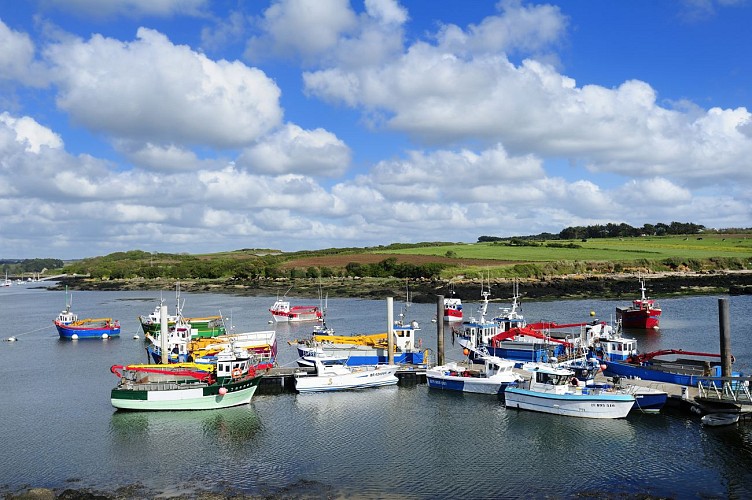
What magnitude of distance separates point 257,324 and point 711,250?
11784 centimetres

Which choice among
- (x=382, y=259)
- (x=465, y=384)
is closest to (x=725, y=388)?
(x=465, y=384)

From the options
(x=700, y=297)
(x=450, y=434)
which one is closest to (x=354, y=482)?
(x=450, y=434)

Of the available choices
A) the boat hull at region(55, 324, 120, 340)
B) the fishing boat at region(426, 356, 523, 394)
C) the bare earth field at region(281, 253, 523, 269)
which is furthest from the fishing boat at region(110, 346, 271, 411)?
the bare earth field at region(281, 253, 523, 269)

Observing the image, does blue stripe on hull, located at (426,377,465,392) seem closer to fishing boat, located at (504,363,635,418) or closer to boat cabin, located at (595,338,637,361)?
fishing boat, located at (504,363,635,418)

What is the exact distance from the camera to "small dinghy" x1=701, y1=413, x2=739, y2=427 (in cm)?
3020

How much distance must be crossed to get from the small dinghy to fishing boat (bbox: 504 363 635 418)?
332 centimetres

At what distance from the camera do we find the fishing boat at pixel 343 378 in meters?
39.5

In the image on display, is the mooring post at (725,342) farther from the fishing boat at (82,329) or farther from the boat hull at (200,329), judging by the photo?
the fishing boat at (82,329)

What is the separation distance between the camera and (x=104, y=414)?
36188 mm

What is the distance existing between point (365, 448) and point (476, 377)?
11.9 metres

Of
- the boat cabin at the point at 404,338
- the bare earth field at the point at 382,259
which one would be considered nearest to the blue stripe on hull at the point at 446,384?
the boat cabin at the point at 404,338

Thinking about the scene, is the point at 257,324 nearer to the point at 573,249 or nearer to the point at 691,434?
the point at 691,434

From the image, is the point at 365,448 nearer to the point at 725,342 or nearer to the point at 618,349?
the point at 725,342

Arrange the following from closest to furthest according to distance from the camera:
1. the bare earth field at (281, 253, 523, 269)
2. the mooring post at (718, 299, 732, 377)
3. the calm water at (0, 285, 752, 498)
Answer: the calm water at (0, 285, 752, 498) → the mooring post at (718, 299, 732, 377) → the bare earth field at (281, 253, 523, 269)
